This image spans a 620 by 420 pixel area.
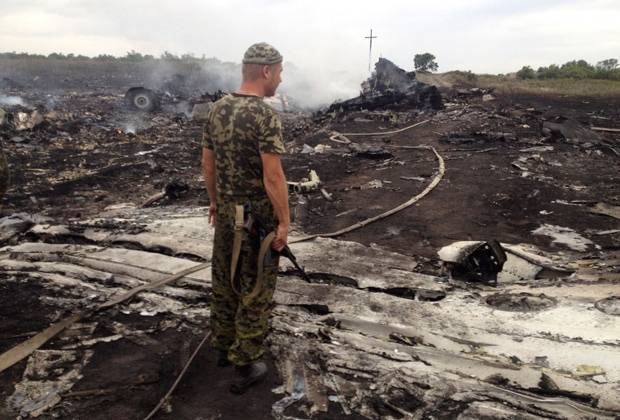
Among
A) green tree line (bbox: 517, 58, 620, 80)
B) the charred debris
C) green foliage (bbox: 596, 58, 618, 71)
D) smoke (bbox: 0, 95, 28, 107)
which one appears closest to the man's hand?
the charred debris

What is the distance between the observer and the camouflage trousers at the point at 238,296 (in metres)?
2.55

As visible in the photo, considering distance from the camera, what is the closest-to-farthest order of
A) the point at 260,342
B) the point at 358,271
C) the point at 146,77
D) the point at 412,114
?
the point at 260,342 < the point at 358,271 < the point at 412,114 < the point at 146,77

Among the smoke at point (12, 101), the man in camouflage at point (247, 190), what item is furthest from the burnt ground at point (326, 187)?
the smoke at point (12, 101)

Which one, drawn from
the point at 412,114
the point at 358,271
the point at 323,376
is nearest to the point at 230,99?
the point at 323,376

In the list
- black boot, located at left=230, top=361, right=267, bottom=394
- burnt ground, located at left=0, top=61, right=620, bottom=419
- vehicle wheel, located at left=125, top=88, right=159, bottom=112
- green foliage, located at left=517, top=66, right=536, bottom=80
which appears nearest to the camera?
black boot, located at left=230, top=361, right=267, bottom=394

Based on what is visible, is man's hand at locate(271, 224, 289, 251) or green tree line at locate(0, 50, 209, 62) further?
green tree line at locate(0, 50, 209, 62)

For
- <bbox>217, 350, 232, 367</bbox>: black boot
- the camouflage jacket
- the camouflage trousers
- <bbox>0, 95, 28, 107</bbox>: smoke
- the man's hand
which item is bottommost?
<bbox>217, 350, 232, 367</bbox>: black boot

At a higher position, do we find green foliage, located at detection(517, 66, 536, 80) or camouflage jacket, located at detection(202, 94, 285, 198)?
green foliage, located at detection(517, 66, 536, 80)

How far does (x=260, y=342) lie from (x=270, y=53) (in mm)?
1747

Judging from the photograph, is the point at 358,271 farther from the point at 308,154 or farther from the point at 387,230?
the point at 308,154

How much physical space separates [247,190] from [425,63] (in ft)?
166

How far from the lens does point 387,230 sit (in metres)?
5.95

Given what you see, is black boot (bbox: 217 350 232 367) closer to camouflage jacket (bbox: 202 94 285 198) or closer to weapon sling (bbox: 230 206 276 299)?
weapon sling (bbox: 230 206 276 299)

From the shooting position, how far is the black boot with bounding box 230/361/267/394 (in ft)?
8.25
